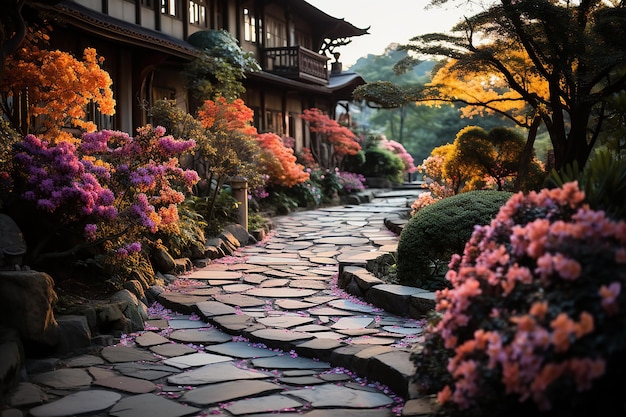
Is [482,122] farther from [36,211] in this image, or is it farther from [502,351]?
[502,351]

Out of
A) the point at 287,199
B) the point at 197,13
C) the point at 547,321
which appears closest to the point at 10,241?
the point at 547,321

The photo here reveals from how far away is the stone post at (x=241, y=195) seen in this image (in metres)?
12.2

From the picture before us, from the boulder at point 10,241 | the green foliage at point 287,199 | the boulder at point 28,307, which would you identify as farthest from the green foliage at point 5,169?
the green foliage at point 287,199

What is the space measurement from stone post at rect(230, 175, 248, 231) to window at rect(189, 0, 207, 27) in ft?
20.9

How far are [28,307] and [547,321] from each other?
13.6ft

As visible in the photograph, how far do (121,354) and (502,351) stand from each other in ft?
12.7

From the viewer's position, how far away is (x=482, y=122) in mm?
38531

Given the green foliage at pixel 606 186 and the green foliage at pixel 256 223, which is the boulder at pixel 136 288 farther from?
the green foliage at pixel 256 223

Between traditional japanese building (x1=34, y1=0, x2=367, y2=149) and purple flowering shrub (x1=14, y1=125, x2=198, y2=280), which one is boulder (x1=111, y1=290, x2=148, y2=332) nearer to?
purple flowering shrub (x1=14, y1=125, x2=198, y2=280)

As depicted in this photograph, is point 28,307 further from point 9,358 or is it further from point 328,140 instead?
point 328,140

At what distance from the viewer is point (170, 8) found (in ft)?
51.4

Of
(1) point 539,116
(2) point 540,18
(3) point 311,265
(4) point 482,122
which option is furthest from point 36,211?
(4) point 482,122

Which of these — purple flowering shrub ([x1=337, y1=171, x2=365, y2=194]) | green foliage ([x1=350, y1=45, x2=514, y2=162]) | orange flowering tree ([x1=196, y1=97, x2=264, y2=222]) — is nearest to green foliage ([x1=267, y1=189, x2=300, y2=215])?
A: orange flowering tree ([x1=196, y1=97, x2=264, y2=222])

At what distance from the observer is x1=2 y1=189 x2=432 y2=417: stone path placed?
4430mm
